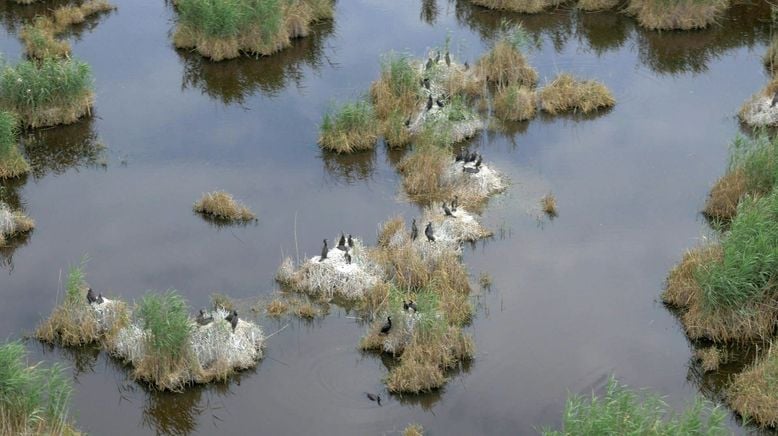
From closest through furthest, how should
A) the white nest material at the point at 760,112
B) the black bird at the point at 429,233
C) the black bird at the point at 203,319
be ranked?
the black bird at the point at 203,319
the black bird at the point at 429,233
the white nest material at the point at 760,112

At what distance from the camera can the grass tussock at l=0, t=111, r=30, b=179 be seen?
19.4 m

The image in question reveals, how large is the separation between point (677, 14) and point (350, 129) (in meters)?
10.2

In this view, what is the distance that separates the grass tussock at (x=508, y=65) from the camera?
23141mm

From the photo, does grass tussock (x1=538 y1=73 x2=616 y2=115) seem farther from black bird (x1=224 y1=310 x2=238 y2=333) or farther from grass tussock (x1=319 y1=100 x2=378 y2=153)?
black bird (x1=224 y1=310 x2=238 y2=333)

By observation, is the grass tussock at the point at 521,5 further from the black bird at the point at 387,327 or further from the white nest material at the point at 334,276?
the black bird at the point at 387,327

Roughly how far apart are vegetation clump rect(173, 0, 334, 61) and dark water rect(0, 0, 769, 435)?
15.3 inches

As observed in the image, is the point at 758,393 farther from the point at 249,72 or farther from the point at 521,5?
the point at 521,5

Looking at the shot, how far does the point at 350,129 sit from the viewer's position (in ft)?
68.9

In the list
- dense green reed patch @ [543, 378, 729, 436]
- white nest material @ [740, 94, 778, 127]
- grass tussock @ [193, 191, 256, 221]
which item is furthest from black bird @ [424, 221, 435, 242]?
white nest material @ [740, 94, 778, 127]

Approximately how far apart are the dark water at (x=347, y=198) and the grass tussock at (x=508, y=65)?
3.82 ft

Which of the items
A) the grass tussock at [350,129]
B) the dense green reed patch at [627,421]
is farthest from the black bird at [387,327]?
the grass tussock at [350,129]

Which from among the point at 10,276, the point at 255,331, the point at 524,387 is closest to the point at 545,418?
the point at 524,387

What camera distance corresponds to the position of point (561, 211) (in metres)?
19.0

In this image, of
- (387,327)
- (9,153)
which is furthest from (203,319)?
(9,153)
